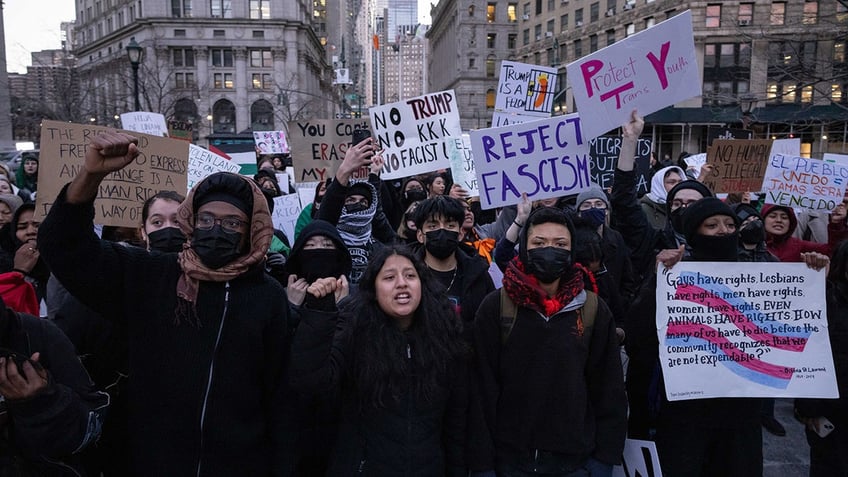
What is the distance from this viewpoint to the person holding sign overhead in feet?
8.13

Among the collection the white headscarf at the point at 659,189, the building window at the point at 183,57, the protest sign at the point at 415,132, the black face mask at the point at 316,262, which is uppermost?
the building window at the point at 183,57

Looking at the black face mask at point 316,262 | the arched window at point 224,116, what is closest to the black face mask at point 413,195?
the black face mask at point 316,262

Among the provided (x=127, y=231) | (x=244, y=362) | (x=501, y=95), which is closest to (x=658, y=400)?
(x=244, y=362)

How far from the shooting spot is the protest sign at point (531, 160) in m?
4.80

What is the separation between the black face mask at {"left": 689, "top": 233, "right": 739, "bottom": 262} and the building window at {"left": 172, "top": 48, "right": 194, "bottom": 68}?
253 ft

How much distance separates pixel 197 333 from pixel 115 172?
264 centimetres

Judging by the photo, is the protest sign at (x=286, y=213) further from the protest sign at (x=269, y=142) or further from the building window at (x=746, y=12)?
the building window at (x=746, y=12)

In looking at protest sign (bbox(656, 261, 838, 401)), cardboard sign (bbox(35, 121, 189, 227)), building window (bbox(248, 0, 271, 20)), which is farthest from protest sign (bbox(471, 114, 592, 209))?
building window (bbox(248, 0, 271, 20))

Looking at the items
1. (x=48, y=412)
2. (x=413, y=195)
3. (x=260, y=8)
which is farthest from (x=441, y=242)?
(x=260, y=8)

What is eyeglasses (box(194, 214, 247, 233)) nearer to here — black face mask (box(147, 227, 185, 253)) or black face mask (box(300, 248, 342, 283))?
black face mask (box(300, 248, 342, 283))

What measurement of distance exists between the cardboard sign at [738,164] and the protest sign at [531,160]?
2.03m

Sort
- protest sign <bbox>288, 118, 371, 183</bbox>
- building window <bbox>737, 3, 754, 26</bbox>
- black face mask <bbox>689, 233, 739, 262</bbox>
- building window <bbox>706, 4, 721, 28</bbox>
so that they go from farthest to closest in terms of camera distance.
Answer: building window <bbox>706, 4, 721, 28</bbox> → building window <bbox>737, 3, 754, 26</bbox> → protest sign <bbox>288, 118, 371, 183</bbox> → black face mask <bbox>689, 233, 739, 262</bbox>

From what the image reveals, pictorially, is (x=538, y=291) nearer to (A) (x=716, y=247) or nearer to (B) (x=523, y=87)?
(A) (x=716, y=247)

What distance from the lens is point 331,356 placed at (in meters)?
2.73
